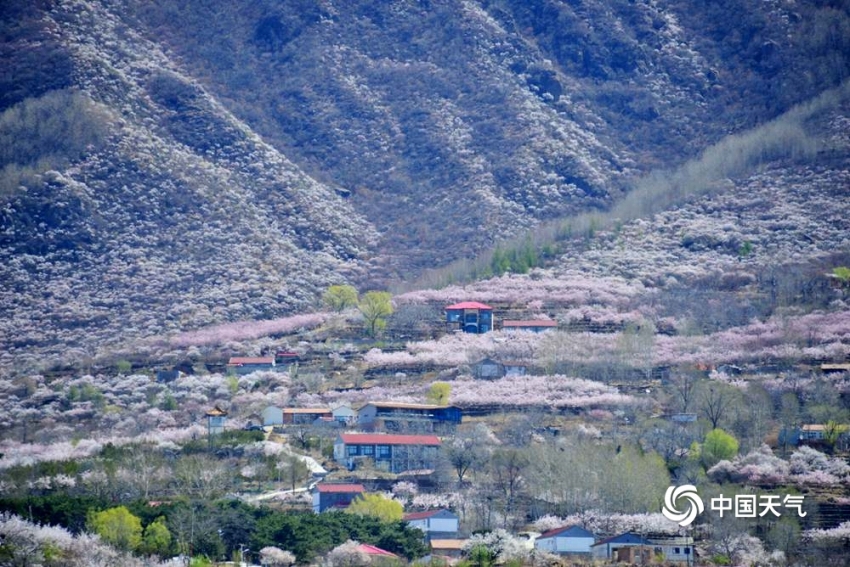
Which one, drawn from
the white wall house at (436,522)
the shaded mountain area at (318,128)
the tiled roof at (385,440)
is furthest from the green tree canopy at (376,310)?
the white wall house at (436,522)

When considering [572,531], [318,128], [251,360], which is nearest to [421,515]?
[572,531]

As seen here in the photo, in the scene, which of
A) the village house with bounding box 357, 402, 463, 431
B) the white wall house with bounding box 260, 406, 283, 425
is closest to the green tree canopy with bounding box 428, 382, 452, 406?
the village house with bounding box 357, 402, 463, 431

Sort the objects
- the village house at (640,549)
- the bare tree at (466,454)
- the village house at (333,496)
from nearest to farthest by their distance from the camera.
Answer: the village house at (640,549), the village house at (333,496), the bare tree at (466,454)

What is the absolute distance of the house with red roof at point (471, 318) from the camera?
383 feet

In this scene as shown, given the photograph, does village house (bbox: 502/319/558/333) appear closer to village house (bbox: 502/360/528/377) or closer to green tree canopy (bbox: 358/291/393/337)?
green tree canopy (bbox: 358/291/393/337)

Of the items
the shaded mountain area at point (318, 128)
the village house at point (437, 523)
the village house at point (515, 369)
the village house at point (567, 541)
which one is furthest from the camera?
the shaded mountain area at point (318, 128)

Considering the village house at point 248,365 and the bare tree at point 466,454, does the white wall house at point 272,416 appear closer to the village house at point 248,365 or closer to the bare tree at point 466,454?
the bare tree at point 466,454

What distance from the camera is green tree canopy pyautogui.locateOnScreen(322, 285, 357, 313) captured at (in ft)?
414

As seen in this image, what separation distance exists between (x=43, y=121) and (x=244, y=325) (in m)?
33.1

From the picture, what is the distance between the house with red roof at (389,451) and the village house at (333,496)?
231 inches

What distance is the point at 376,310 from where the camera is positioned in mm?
118188

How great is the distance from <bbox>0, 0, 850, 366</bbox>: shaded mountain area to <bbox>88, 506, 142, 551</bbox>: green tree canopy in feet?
157

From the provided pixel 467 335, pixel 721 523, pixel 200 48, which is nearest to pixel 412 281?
pixel 467 335

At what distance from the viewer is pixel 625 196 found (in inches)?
6009
